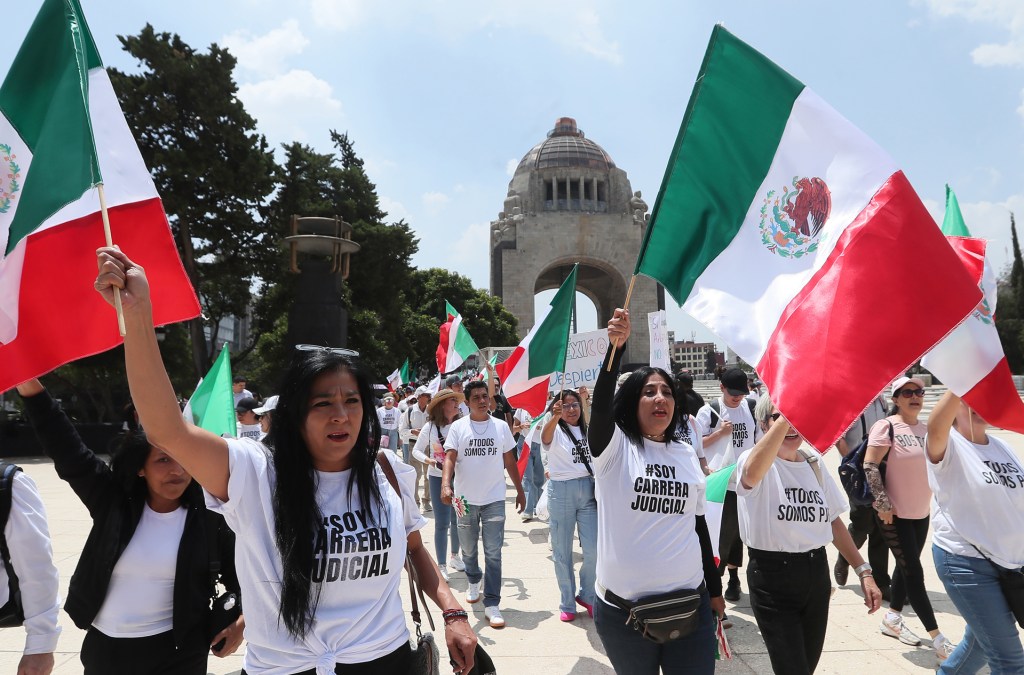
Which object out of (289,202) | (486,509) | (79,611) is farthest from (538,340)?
(289,202)

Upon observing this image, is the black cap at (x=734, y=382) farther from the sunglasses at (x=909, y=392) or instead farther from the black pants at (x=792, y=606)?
the black pants at (x=792, y=606)

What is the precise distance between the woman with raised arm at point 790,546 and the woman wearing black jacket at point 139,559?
236 centimetres

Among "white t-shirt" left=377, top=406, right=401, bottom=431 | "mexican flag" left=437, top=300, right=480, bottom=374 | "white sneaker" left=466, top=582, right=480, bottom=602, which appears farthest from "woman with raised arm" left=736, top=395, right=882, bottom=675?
"white t-shirt" left=377, top=406, right=401, bottom=431

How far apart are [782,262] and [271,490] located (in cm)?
227

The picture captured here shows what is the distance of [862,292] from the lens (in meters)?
2.62

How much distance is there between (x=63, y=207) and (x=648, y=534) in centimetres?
274

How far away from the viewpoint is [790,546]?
3271 mm

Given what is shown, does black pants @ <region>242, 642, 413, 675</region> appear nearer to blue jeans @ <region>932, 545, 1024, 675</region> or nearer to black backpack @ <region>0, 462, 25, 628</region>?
black backpack @ <region>0, 462, 25, 628</region>

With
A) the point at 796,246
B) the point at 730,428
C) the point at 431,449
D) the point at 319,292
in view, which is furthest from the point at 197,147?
the point at 796,246

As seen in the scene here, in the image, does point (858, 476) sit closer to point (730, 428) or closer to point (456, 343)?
point (730, 428)

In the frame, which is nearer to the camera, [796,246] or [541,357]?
[796,246]

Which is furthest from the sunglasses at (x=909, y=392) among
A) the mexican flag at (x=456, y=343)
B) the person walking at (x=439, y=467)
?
the mexican flag at (x=456, y=343)

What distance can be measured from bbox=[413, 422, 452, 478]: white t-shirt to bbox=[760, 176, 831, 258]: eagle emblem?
165 inches

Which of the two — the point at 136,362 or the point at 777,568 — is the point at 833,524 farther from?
the point at 136,362
